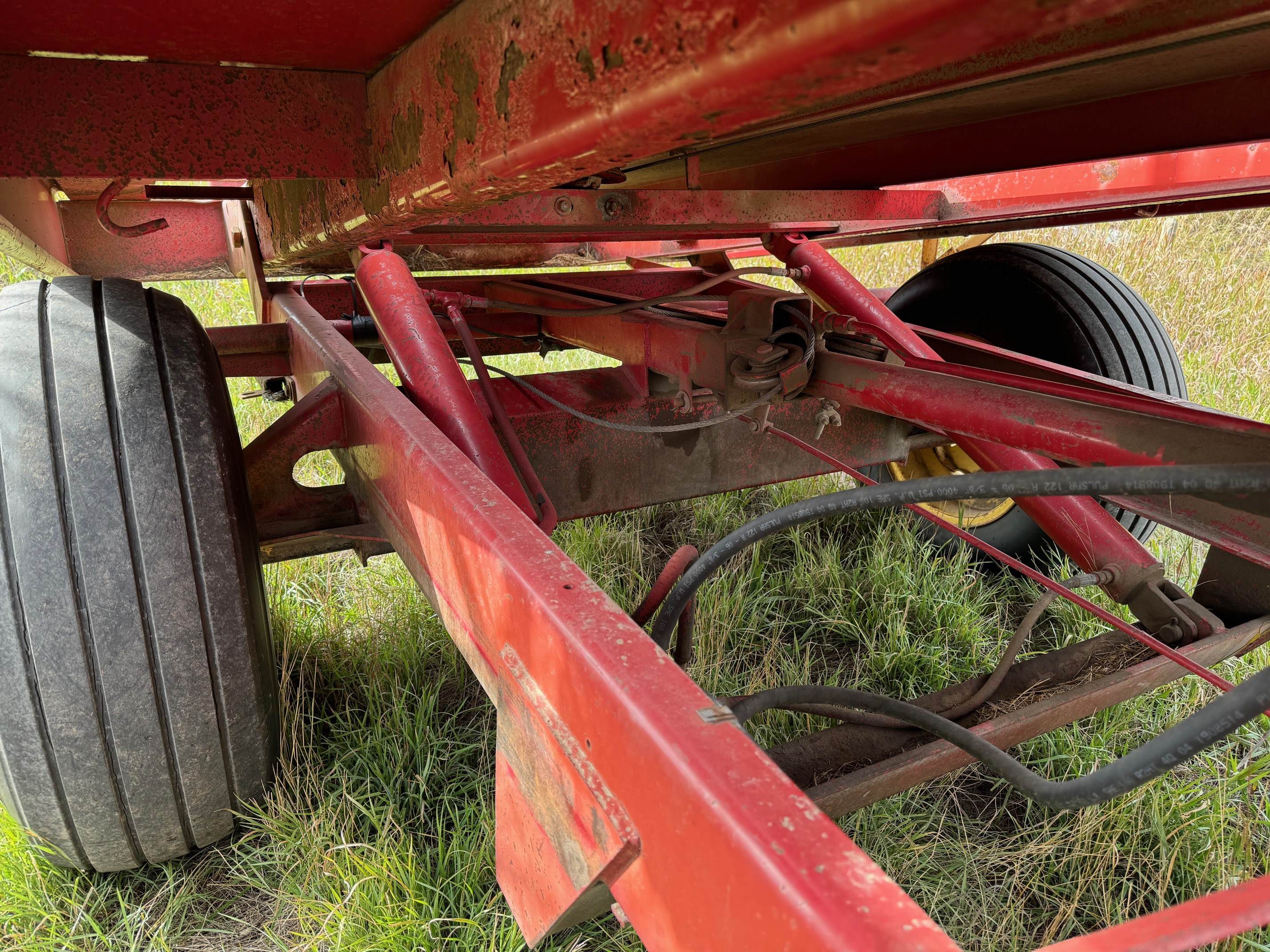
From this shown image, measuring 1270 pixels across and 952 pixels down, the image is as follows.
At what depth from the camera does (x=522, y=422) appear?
192cm

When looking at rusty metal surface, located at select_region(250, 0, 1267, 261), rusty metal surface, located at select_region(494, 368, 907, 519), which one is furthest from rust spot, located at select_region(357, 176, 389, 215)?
rusty metal surface, located at select_region(494, 368, 907, 519)

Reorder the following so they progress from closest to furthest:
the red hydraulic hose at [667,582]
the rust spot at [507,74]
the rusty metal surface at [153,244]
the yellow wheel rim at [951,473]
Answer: the rust spot at [507,74] → the red hydraulic hose at [667,582] → the yellow wheel rim at [951,473] → the rusty metal surface at [153,244]

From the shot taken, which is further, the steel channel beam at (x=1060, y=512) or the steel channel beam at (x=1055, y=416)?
the steel channel beam at (x=1060, y=512)

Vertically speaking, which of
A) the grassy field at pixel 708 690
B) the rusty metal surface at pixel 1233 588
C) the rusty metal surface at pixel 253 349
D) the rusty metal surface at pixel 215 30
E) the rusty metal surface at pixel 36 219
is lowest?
the grassy field at pixel 708 690

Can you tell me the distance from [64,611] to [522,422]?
974mm

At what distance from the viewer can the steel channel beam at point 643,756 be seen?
19.4 inches

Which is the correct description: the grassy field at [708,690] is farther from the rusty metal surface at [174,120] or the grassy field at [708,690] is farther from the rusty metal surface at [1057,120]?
the rusty metal surface at [1057,120]

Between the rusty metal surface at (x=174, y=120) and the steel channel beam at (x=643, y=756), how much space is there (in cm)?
38

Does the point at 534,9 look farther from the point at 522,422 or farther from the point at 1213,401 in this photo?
the point at 1213,401

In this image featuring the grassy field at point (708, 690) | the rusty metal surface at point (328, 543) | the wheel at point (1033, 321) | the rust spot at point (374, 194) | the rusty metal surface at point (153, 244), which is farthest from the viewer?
the rusty metal surface at point (153, 244)

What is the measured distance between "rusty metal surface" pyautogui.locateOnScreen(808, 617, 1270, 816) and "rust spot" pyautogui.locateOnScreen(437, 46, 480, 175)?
93 cm

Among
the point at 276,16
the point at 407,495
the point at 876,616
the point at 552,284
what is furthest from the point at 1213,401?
the point at 276,16

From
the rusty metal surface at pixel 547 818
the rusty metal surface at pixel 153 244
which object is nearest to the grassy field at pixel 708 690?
the rusty metal surface at pixel 547 818

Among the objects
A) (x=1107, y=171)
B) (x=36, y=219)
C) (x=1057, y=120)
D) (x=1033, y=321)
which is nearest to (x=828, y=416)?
(x=1057, y=120)
